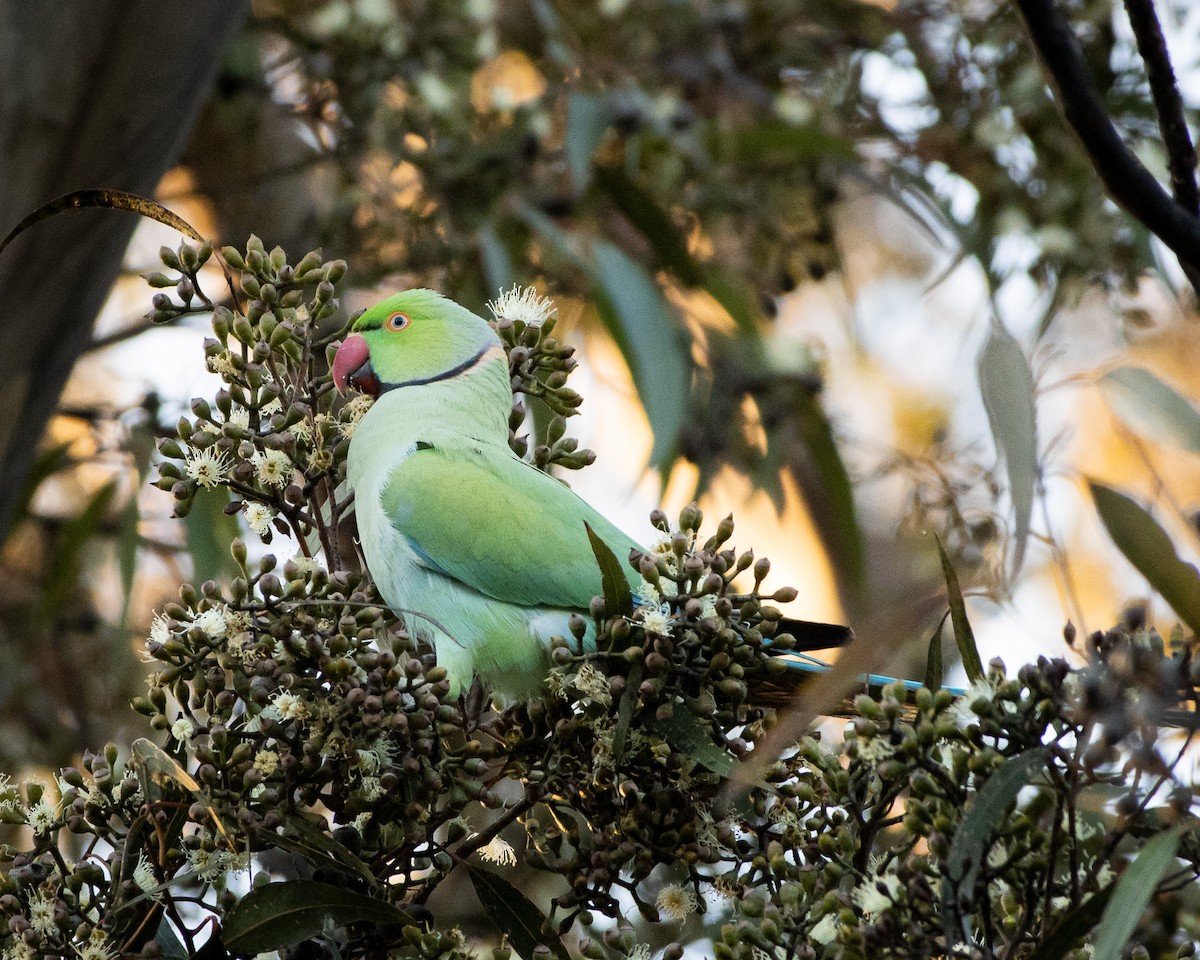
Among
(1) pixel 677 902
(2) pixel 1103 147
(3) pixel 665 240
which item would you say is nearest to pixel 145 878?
(1) pixel 677 902

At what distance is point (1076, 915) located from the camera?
109cm

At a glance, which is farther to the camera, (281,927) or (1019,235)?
(1019,235)

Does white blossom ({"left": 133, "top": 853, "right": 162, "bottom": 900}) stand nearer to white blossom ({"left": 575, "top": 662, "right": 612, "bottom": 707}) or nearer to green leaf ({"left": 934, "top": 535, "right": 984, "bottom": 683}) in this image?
white blossom ({"left": 575, "top": 662, "right": 612, "bottom": 707})

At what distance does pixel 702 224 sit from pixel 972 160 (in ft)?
2.20

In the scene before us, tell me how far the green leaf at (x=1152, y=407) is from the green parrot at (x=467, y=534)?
2.10 ft

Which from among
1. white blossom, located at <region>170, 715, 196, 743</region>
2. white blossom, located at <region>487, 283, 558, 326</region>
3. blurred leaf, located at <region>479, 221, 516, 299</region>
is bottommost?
white blossom, located at <region>170, 715, 196, 743</region>

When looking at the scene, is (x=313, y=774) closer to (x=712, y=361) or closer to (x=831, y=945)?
(x=831, y=945)

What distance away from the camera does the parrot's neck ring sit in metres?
2.09

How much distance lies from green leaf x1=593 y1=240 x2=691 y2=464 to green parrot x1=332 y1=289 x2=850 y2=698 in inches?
12.5

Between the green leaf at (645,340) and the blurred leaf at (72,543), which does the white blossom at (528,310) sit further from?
the blurred leaf at (72,543)

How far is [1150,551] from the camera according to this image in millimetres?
1284

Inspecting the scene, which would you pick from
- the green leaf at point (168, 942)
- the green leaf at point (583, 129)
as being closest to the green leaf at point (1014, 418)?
the green leaf at point (168, 942)

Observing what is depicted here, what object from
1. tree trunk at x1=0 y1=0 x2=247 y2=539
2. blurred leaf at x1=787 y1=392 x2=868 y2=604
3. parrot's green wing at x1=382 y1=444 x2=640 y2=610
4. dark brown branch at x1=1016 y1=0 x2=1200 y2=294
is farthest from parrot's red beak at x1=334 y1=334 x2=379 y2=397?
blurred leaf at x1=787 y1=392 x2=868 y2=604

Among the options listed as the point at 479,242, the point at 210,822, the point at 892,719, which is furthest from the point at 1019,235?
the point at 210,822
